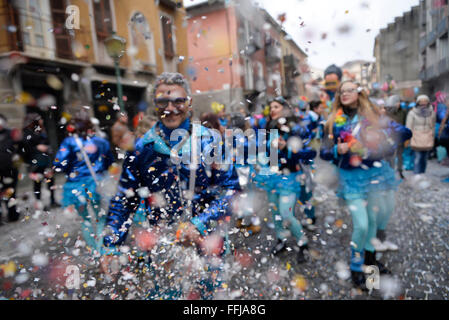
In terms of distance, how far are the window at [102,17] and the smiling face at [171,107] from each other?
8.70 metres

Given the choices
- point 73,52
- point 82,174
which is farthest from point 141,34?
point 82,174

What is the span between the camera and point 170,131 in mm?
1794

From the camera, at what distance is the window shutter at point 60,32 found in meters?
7.60

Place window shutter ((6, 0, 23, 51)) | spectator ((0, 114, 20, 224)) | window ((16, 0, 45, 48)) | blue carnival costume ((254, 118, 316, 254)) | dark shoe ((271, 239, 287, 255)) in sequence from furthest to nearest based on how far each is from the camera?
window ((16, 0, 45, 48)), window shutter ((6, 0, 23, 51)), spectator ((0, 114, 20, 224)), dark shoe ((271, 239, 287, 255)), blue carnival costume ((254, 118, 316, 254))

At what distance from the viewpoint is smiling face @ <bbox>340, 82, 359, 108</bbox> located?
99.7 inches

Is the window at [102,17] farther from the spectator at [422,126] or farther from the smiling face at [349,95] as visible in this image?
the spectator at [422,126]

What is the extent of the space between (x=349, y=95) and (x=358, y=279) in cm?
164

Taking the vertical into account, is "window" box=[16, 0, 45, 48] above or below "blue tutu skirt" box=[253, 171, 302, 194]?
above

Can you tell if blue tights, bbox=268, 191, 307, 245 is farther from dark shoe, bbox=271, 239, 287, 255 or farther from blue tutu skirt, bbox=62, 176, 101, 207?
blue tutu skirt, bbox=62, 176, 101, 207

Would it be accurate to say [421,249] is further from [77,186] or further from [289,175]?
[77,186]

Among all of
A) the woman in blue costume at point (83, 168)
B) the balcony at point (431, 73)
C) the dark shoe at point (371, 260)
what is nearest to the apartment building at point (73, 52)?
the woman in blue costume at point (83, 168)

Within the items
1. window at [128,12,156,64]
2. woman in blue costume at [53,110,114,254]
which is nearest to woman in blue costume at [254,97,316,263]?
woman in blue costume at [53,110,114,254]

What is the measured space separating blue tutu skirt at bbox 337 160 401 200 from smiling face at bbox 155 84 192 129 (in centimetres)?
166

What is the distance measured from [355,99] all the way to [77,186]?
120 inches
